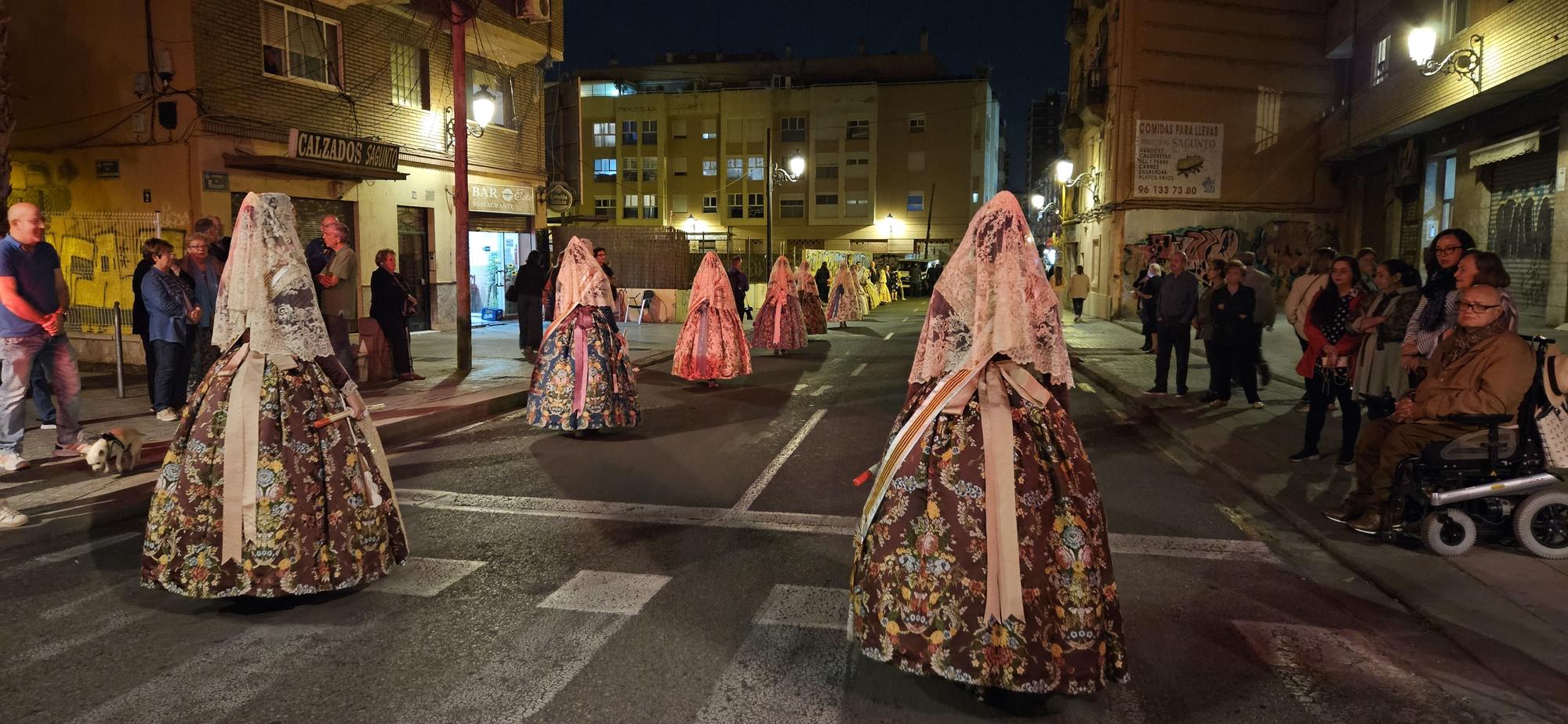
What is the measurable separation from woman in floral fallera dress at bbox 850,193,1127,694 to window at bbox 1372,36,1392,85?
21606 mm

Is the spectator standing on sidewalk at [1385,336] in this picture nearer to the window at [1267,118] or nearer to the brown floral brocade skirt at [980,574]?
the brown floral brocade skirt at [980,574]

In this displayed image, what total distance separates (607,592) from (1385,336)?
6.05 m

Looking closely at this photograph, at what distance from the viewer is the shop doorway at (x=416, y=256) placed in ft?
64.1

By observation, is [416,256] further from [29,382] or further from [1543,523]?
[1543,523]

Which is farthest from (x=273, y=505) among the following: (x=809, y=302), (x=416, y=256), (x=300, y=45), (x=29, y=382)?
(x=809, y=302)

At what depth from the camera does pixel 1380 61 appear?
72.0ft

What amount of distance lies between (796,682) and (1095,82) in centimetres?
3081

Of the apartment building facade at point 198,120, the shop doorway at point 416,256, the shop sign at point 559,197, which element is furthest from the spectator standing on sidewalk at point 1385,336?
the shop sign at point 559,197

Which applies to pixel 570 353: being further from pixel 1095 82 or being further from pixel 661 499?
pixel 1095 82

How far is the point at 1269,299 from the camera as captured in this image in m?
12.6

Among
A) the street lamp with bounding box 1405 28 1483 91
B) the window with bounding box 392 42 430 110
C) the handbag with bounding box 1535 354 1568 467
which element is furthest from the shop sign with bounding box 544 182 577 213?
the handbag with bounding box 1535 354 1568 467

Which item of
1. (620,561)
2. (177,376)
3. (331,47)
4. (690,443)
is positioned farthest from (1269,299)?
(331,47)

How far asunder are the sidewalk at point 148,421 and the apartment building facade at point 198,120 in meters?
1.83

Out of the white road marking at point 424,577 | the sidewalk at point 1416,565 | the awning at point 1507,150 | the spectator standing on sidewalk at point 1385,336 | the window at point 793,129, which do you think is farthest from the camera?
the window at point 793,129
